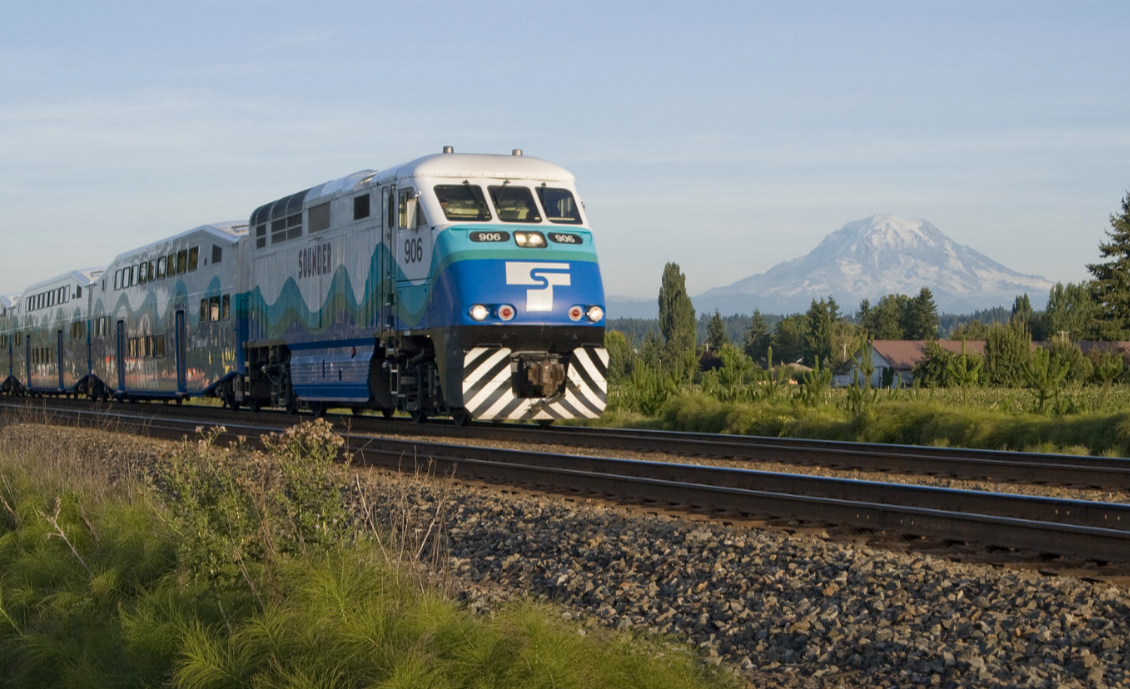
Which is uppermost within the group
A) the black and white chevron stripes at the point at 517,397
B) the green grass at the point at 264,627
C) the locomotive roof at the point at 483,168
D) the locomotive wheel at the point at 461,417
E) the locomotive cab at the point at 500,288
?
the locomotive roof at the point at 483,168

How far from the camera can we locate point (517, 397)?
15672 millimetres

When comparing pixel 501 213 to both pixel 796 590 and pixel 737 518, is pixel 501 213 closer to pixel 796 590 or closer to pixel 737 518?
pixel 737 518

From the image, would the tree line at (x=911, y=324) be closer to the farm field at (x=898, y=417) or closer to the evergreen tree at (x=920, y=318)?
the evergreen tree at (x=920, y=318)

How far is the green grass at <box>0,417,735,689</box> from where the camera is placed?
16.1 ft

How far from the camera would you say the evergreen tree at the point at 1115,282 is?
231ft

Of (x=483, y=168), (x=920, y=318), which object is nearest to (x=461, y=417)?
(x=483, y=168)

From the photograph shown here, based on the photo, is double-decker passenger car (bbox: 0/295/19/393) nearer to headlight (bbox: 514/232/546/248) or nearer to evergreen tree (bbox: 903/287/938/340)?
headlight (bbox: 514/232/546/248)

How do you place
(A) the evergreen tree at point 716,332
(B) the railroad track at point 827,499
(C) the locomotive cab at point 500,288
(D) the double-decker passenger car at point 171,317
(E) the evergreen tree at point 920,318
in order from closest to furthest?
(B) the railroad track at point 827,499
(C) the locomotive cab at point 500,288
(D) the double-decker passenger car at point 171,317
(A) the evergreen tree at point 716,332
(E) the evergreen tree at point 920,318

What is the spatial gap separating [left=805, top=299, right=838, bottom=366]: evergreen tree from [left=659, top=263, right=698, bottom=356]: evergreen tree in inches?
913

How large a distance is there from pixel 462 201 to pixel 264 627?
10.5 m

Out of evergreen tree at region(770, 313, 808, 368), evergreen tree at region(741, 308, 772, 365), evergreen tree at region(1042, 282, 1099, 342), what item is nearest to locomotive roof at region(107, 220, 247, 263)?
evergreen tree at region(1042, 282, 1099, 342)

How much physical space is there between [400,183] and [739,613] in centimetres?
1134

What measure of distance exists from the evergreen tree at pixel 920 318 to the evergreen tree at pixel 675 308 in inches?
1182

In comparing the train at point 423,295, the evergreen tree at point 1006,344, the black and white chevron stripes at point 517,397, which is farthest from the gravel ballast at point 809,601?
the evergreen tree at point 1006,344
